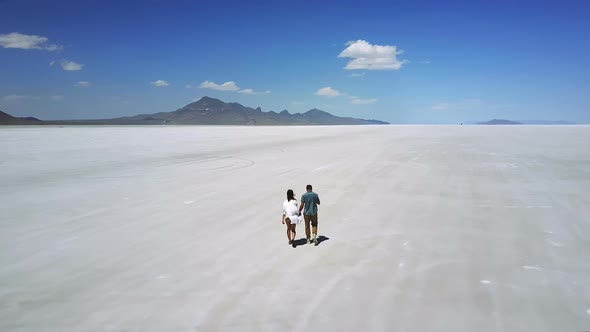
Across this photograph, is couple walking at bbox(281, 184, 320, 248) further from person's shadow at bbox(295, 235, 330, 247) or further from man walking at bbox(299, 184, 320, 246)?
person's shadow at bbox(295, 235, 330, 247)

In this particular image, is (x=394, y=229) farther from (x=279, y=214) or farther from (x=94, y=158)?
(x=94, y=158)

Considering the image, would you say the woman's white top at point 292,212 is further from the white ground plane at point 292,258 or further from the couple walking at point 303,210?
the white ground plane at point 292,258

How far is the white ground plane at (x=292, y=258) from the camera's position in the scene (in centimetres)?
640

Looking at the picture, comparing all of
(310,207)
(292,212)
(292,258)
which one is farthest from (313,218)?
(292,258)

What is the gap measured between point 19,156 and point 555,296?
3384 centimetres

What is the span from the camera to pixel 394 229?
1101 cm

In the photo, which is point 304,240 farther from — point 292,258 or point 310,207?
point 292,258

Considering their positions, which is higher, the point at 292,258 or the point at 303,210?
the point at 303,210

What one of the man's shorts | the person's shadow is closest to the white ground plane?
the person's shadow

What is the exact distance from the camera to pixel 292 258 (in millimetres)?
8875

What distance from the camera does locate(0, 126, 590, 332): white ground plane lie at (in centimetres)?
640

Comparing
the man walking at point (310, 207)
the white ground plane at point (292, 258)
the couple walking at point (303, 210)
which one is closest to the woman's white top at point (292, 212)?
the couple walking at point (303, 210)

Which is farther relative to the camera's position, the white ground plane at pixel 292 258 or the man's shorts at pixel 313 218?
the man's shorts at pixel 313 218

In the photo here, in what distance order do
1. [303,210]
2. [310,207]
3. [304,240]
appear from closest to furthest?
[310,207] → [303,210] → [304,240]
